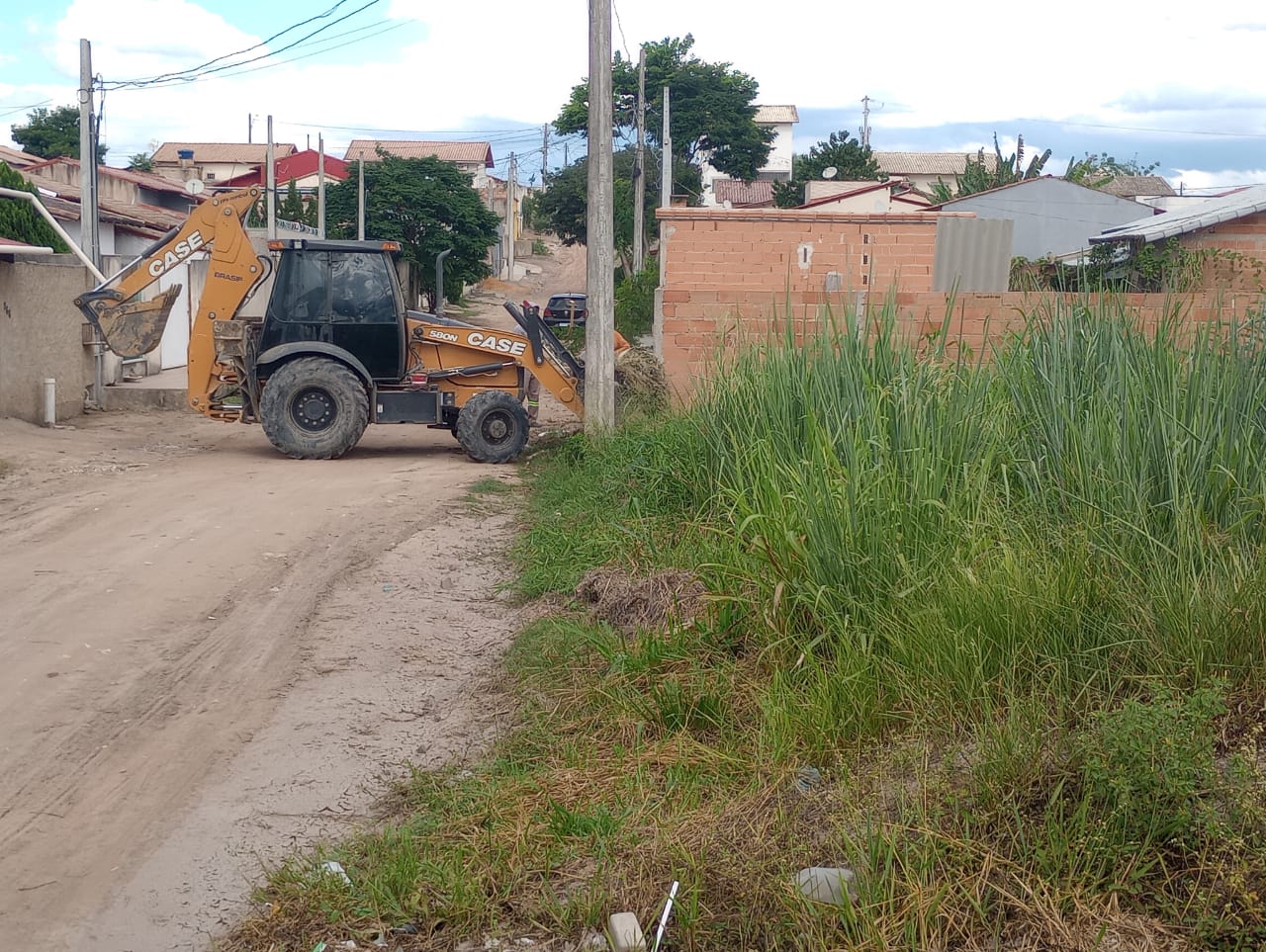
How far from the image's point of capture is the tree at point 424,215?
4669 cm

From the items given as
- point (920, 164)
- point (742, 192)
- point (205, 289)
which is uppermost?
point (920, 164)

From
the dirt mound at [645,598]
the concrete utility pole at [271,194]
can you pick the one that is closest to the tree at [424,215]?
the concrete utility pole at [271,194]

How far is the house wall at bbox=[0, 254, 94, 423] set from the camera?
54.4 ft

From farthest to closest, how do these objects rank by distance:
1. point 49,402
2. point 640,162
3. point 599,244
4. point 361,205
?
point 361,205
point 640,162
point 49,402
point 599,244

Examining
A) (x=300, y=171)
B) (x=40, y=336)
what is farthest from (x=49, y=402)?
(x=300, y=171)

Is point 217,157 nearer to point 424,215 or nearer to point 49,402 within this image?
point 424,215

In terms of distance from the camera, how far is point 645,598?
6848mm

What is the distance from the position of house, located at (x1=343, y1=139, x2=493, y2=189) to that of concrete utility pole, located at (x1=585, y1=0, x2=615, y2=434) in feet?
257

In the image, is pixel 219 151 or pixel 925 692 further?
pixel 219 151

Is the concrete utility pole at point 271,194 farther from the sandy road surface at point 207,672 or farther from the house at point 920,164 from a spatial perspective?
the house at point 920,164

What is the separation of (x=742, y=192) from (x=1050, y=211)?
1059 inches

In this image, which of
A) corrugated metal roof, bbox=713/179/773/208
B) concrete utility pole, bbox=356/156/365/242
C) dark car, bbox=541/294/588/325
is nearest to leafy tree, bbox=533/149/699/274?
corrugated metal roof, bbox=713/179/773/208

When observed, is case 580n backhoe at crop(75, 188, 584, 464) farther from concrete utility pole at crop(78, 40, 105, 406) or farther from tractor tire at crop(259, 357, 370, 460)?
concrete utility pole at crop(78, 40, 105, 406)

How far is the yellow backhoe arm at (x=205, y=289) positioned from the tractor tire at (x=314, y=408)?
0.90 metres
